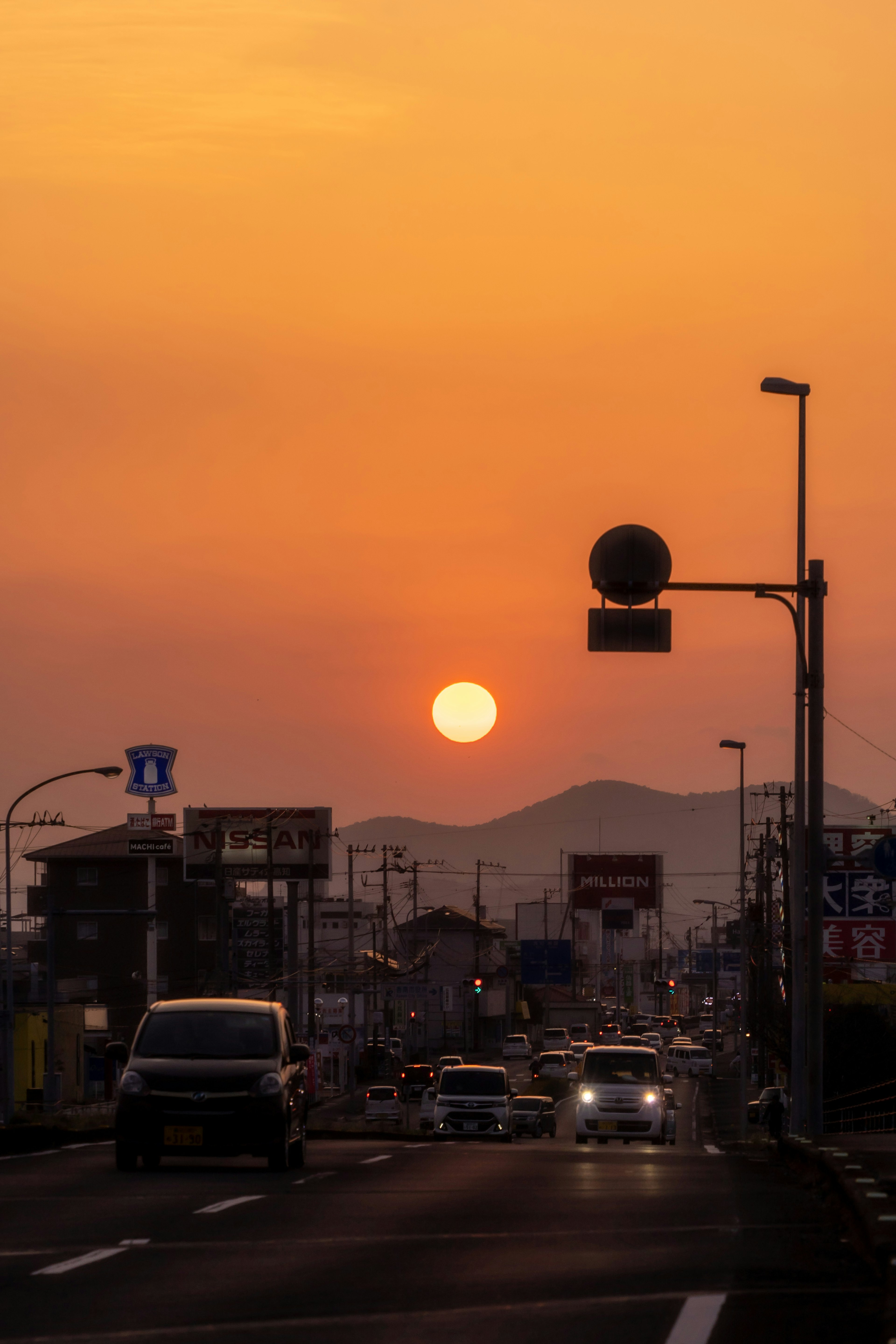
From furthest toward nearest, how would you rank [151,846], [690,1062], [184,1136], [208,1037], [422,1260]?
1. [690,1062]
2. [151,846]
3. [208,1037]
4. [184,1136]
5. [422,1260]

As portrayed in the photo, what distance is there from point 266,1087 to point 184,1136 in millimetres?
947

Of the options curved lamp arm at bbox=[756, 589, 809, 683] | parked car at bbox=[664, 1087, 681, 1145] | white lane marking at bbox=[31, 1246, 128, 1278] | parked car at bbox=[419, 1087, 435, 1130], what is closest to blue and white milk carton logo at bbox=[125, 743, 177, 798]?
parked car at bbox=[419, 1087, 435, 1130]

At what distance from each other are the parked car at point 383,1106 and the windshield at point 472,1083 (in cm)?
2809

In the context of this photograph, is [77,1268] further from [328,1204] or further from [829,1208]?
[829,1208]

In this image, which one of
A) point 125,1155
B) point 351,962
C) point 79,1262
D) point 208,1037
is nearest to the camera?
point 79,1262

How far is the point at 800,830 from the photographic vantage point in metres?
29.1

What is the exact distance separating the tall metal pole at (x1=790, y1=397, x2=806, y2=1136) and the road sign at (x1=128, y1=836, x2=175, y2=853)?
60.0 metres

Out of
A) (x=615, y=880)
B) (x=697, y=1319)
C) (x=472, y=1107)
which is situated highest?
(x=697, y=1319)

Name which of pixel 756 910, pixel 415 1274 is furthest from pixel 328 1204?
pixel 756 910

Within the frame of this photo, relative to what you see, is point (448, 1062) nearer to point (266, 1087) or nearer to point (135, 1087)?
point (266, 1087)

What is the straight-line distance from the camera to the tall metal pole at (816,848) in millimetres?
21906

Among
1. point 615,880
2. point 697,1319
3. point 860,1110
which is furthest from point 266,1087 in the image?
point 615,880

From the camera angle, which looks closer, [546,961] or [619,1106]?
[619,1106]

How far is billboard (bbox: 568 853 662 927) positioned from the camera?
14512cm
